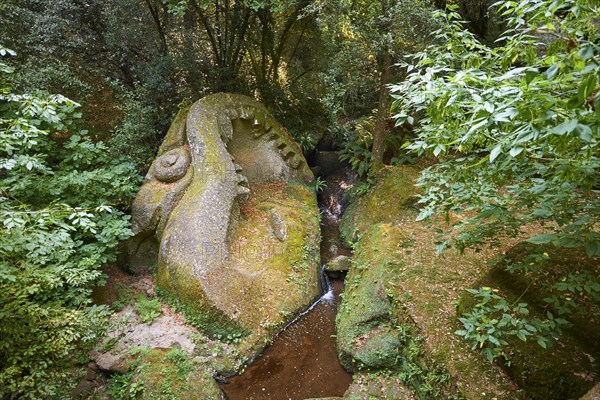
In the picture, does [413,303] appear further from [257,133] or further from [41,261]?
[257,133]

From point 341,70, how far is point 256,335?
6602 millimetres

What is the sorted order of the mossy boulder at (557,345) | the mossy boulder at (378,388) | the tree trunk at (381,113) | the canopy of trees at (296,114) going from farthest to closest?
the tree trunk at (381,113) < the mossy boulder at (378,388) < the mossy boulder at (557,345) < the canopy of trees at (296,114)

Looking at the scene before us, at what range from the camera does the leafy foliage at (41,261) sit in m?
3.82

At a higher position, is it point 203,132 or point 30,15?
point 30,15

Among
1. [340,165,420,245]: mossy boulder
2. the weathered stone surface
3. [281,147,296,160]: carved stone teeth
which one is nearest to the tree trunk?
[340,165,420,245]: mossy boulder

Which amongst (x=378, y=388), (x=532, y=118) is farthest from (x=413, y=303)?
(x=532, y=118)

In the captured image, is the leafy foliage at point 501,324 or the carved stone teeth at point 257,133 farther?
the carved stone teeth at point 257,133

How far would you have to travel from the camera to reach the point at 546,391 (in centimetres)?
369

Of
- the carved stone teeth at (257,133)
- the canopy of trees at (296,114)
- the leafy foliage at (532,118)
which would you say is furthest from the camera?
the carved stone teeth at (257,133)

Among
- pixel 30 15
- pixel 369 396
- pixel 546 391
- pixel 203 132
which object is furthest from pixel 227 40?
pixel 546 391

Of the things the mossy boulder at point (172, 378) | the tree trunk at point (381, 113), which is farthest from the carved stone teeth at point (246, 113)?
the mossy boulder at point (172, 378)

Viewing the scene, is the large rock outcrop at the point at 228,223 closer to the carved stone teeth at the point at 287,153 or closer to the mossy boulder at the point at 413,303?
the carved stone teeth at the point at 287,153

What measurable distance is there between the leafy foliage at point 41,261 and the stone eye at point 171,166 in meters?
1.35

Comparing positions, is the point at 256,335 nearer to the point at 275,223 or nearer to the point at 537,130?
the point at 275,223
